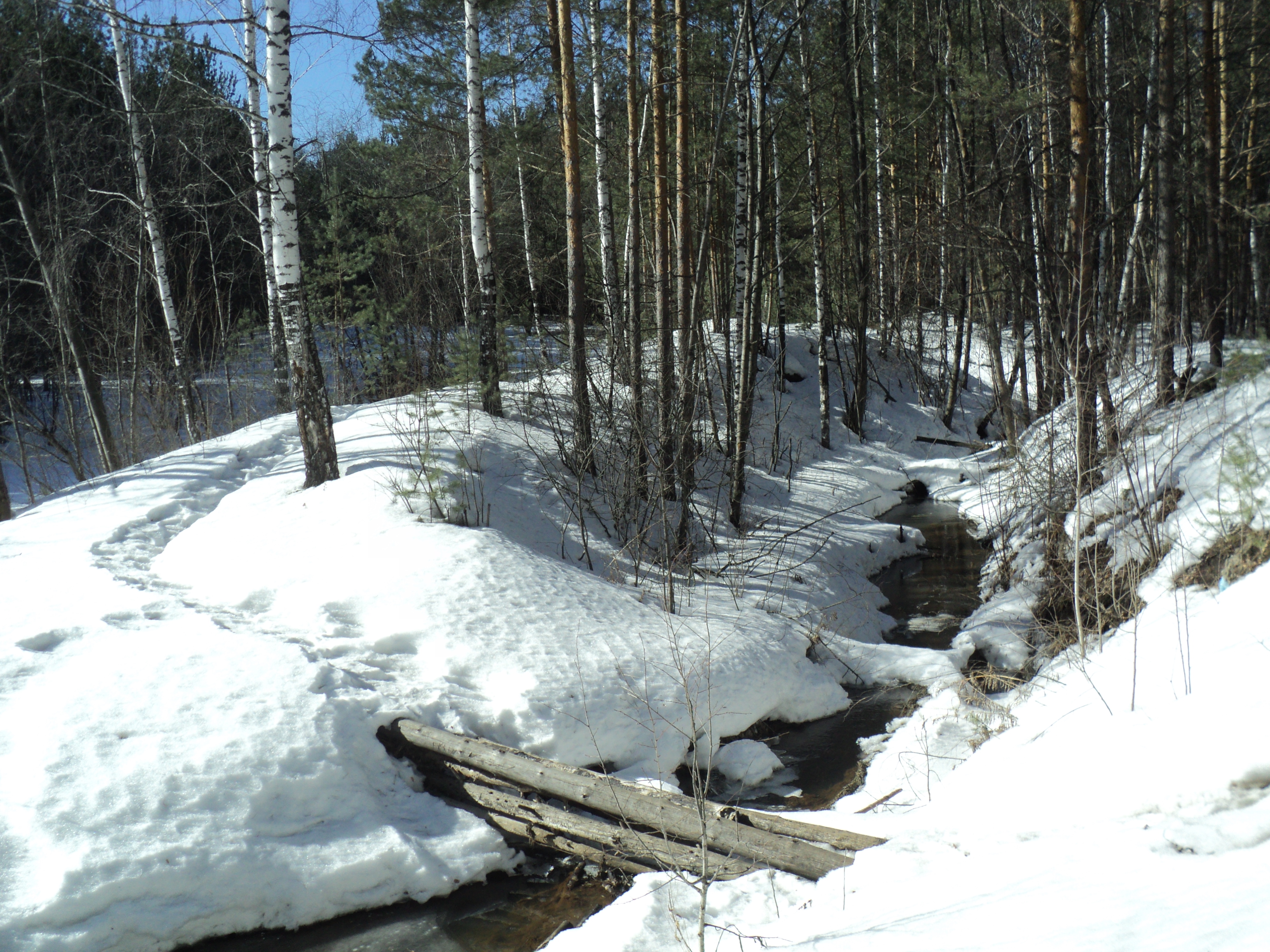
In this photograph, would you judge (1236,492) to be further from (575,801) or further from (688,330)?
(575,801)

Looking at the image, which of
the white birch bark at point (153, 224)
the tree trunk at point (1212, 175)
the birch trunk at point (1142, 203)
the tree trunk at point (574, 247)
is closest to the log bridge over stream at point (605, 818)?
the tree trunk at point (574, 247)

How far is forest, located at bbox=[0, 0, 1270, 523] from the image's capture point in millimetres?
8844

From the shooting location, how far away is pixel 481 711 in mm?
5469

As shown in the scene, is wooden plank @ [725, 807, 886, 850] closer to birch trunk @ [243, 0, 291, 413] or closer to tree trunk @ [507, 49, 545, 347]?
birch trunk @ [243, 0, 291, 413]

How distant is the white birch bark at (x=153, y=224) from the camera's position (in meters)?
12.2

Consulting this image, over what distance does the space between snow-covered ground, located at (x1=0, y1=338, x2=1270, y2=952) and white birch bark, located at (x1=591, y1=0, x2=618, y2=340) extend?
3210mm

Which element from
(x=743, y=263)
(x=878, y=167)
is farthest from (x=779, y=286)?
(x=743, y=263)

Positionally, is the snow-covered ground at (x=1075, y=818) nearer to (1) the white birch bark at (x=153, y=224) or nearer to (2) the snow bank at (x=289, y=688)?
(2) the snow bank at (x=289, y=688)

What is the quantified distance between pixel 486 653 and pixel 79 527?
4.69 m

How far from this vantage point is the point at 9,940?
3.56m

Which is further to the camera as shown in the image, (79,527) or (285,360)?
(285,360)

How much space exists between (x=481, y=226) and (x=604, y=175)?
1819 mm

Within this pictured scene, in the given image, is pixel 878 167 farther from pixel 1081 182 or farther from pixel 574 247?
pixel 574 247

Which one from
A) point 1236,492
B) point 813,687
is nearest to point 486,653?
point 813,687
